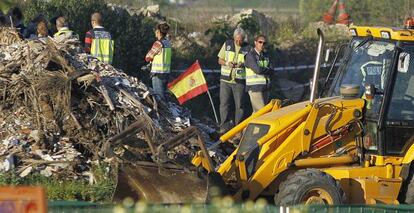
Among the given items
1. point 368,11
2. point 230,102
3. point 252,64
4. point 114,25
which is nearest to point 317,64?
point 252,64

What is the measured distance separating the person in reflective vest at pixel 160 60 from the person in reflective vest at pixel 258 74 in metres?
1.37

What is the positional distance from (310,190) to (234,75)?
22.8ft

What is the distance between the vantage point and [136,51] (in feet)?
72.7

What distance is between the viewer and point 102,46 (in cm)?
1805

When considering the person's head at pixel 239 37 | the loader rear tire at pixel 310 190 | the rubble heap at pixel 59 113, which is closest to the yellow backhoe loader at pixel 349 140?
the loader rear tire at pixel 310 190

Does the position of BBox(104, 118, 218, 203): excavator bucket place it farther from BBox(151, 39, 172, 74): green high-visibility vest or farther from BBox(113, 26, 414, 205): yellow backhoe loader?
BBox(151, 39, 172, 74): green high-visibility vest

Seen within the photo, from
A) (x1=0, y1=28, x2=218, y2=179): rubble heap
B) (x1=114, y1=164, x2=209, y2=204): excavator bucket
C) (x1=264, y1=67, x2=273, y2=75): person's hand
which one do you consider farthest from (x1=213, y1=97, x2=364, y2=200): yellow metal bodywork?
(x1=264, y1=67, x2=273, y2=75): person's hand

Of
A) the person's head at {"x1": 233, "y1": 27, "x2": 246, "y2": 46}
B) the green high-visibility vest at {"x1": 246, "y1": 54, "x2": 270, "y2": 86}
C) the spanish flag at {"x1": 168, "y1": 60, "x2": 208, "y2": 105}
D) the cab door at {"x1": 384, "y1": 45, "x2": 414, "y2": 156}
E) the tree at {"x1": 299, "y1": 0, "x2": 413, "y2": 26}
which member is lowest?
the tree at {"x1": 299, "y1": 0, "x2": 413, "y2": 26}

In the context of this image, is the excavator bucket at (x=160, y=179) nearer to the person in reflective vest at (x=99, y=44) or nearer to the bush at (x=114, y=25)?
the person in reflective vest at (x=99, y=44)

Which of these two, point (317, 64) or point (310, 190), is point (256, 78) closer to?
point (317, 64)

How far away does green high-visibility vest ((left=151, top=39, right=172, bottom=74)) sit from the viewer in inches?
710

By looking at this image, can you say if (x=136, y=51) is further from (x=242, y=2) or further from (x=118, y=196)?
(x=242, y=2)

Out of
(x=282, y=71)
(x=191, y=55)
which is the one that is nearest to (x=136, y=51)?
(x=191, y=55)

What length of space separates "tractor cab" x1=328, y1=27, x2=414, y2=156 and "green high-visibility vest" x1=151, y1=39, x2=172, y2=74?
5.68 meters
